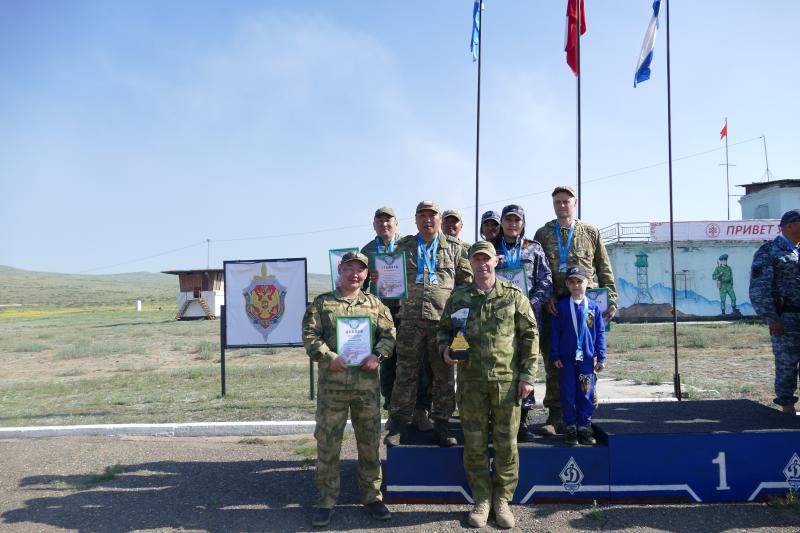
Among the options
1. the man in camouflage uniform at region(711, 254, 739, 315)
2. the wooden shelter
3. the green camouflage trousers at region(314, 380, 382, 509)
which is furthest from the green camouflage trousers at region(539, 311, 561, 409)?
the wooden shelter

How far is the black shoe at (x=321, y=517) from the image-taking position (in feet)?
13.6

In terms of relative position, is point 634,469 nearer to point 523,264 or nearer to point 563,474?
point 563,474

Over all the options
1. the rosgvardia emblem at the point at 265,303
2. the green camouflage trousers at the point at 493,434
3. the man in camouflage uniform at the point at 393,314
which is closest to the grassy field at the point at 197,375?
the rosgvardia emblem at the point at 265,303

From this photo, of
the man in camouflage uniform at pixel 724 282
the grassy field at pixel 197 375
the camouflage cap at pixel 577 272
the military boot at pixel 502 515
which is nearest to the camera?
the military boot at pixel 502 515

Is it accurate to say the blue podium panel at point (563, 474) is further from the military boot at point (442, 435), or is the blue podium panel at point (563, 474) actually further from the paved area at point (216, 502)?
the military boot at point (442, 435)

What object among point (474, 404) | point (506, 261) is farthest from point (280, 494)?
point (506, 261)

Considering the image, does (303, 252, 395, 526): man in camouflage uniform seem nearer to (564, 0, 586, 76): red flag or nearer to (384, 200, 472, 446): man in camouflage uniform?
(384, 200, 472, 446): man in camouflage uniform

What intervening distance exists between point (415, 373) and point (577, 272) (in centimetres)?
174

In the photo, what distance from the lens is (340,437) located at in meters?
4.36

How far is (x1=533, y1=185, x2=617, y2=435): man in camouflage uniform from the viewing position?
5102 mm

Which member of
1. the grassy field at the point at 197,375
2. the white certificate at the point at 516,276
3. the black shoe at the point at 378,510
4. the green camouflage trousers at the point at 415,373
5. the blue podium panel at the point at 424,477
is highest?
the white certificate at the point at 516,276

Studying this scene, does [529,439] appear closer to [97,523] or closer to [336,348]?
[336,348]

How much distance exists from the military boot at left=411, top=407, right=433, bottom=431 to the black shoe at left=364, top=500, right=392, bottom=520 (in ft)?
3.39

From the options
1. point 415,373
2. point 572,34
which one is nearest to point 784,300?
point 415,373
